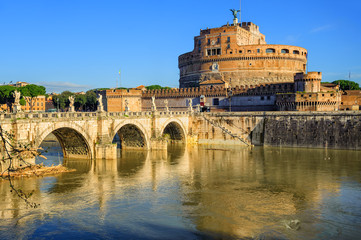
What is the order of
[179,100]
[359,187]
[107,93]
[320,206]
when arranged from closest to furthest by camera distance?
[320,206], [359,187], [179,100], [107,93]

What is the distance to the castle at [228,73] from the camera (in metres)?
74.8

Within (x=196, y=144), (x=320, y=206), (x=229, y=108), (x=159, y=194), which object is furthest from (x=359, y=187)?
(x=229, y=108)

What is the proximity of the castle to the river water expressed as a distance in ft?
107

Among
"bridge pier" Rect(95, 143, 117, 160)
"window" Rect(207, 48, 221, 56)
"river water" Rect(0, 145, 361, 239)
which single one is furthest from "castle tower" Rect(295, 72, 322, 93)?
"bridge pier" Rect(95, 143, 117, 160)

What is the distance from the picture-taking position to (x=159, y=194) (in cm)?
2861

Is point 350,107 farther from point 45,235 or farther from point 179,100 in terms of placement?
point 45,235

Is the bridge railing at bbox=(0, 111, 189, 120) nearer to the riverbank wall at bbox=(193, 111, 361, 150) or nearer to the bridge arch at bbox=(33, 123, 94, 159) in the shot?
the bridge arch at bbox=(33, 123, 94, 159)

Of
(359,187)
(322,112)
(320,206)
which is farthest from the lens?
(322,112)

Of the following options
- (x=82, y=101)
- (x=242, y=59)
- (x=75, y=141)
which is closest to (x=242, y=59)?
(x=242, y=59)

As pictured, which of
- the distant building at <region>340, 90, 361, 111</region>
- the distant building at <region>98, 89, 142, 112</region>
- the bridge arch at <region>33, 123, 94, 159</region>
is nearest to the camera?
the bridge arch at <region>33, 123, 94, 159</region>

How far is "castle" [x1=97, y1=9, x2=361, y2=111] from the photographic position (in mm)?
74812

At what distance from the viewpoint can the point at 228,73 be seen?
8788 cm

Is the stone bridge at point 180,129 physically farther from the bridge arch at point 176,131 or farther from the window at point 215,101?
the window at point 215,101

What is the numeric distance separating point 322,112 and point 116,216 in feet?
143
